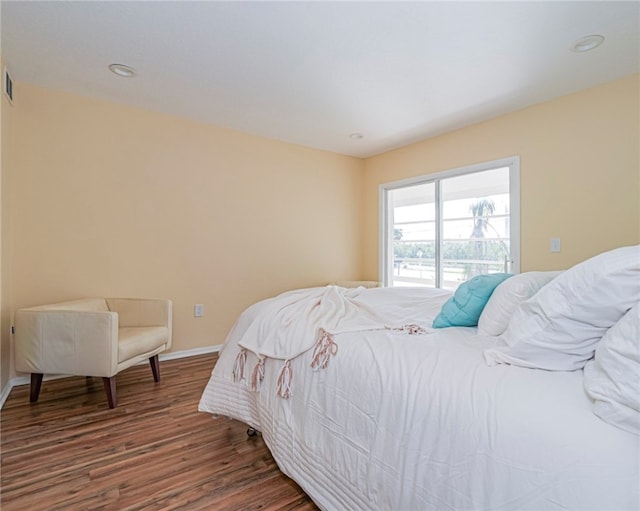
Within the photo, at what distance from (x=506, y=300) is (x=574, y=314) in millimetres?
426

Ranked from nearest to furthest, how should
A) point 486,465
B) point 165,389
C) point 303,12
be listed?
point 486,465 < point 303,12 < point 165,389

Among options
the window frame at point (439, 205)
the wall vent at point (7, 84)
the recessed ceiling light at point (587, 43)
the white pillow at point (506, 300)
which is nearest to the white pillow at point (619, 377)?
the white pillow at point (506, 300)

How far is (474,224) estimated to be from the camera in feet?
11.6

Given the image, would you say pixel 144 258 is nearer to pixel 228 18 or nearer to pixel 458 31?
pixel 228 18

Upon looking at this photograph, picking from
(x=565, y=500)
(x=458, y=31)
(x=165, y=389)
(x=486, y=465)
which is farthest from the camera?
(x=165, y=389)

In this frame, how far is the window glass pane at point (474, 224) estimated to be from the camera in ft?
10.8

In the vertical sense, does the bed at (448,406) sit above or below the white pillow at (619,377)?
below

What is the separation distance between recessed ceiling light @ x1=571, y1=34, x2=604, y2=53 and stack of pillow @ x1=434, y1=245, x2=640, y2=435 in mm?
1822

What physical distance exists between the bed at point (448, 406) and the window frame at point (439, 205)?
71.4 inches

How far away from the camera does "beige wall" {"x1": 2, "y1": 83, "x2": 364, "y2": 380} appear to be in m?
2.77

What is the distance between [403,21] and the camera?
1.91 metres

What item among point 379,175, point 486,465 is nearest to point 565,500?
point 486,465

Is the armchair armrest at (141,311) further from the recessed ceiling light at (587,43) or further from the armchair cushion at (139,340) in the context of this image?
the recessed ceiling light at (587,43)

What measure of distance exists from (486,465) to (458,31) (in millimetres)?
2191
